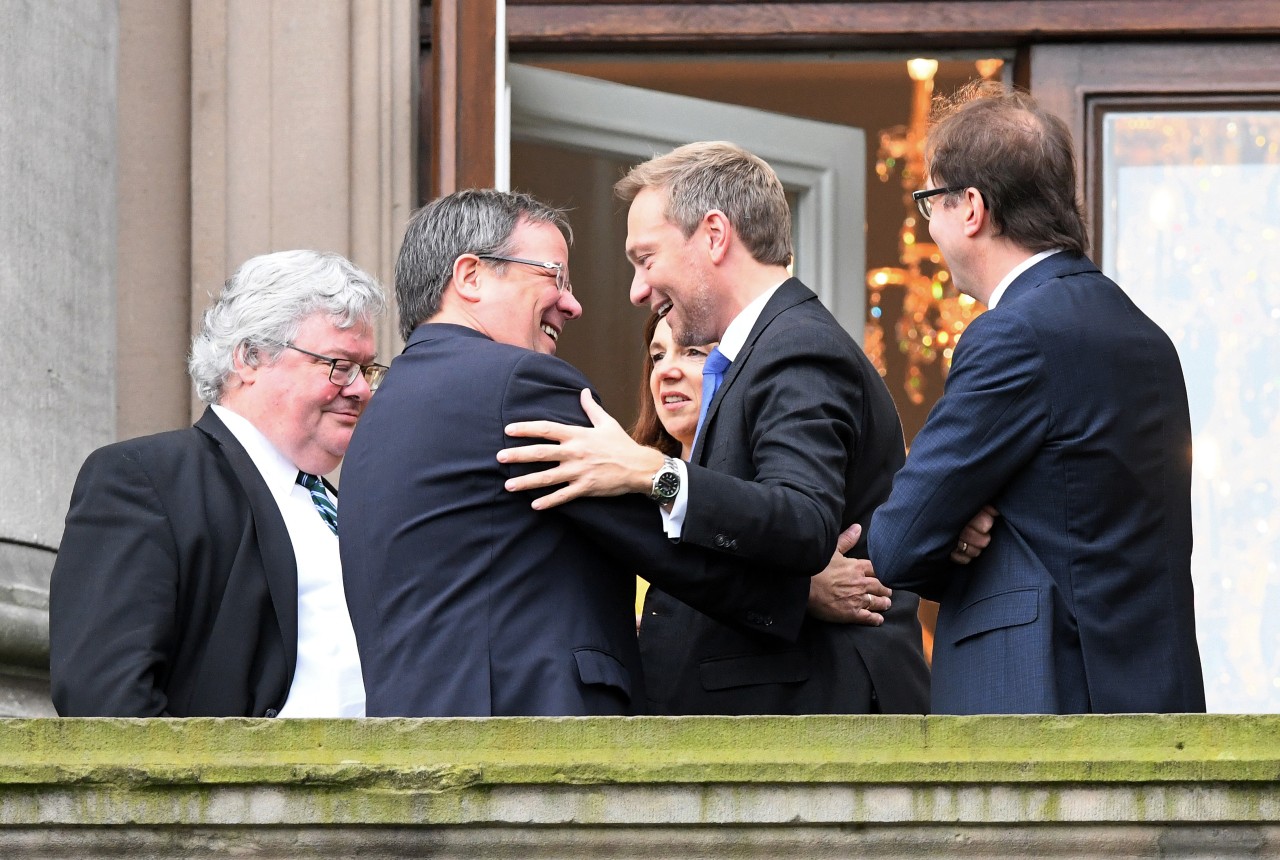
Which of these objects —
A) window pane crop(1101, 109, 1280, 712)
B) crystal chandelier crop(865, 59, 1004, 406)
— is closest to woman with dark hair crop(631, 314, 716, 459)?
window pane crop(1101, 109, 1280, 712)

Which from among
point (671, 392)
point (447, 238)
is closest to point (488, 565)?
point (447, 238)

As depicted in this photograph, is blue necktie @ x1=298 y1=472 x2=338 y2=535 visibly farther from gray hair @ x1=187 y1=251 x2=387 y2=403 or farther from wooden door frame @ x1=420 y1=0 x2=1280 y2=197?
wooden door frame @ x1=420 y1=0 x2=1280 y2=197

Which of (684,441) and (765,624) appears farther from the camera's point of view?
(684,441)

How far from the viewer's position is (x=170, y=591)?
3340mm

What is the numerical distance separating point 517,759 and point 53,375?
8.14 ft

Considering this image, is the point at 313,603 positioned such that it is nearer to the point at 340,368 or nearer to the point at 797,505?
the point at 340,368

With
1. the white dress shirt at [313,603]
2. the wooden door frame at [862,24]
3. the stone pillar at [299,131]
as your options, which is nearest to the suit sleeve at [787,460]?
the white dress shirt at [313,603]

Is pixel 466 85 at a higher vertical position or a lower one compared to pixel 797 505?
higher

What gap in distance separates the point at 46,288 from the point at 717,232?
1846 mm

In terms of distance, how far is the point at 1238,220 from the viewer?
5.84 metres

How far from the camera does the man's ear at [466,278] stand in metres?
3.26

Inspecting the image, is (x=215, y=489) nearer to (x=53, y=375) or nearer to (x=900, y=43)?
(x=53, y=375)

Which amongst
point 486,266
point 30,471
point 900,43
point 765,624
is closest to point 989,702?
point 765,624

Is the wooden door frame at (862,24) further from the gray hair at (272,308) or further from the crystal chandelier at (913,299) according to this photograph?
the crystal chandelier at (913,299)
